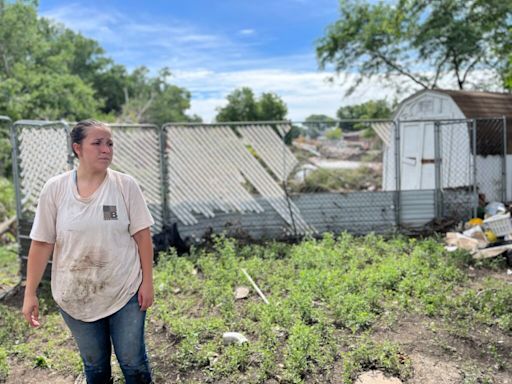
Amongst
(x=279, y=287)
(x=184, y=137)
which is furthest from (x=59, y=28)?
(x=279, y=287)

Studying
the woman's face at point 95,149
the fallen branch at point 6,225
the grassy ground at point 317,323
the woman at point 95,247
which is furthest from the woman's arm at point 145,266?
the fallen branch at point 6,225

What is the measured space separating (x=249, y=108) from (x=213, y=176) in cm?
3847

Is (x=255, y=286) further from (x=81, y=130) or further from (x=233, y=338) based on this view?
(x=81, y=130)

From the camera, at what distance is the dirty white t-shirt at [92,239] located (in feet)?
8.60

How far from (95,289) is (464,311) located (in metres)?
3.77

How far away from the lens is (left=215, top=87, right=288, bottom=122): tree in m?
46.0

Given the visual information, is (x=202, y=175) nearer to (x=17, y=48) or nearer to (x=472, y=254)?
(x=472, y=254)

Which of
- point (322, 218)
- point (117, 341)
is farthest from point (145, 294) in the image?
point (322, 218)

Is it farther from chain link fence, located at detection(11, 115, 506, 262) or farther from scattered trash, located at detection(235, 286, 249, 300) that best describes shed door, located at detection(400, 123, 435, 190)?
scattered trash, located at detection(235, 286, 249, 300)

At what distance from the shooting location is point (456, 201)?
9.46 m

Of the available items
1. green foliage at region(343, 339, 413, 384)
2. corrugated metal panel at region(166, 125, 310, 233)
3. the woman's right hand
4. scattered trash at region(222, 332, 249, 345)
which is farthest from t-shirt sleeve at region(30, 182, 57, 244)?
→ corrugated metal panel at region(166, 125, 310, 233)

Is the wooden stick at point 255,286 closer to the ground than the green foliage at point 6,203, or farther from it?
closer to the ground

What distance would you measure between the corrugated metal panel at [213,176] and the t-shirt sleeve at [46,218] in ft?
17.7

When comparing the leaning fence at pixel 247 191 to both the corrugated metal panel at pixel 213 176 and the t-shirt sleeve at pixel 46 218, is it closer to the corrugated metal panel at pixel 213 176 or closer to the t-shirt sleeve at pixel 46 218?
the corrugated metal panel at pixel 213 176
